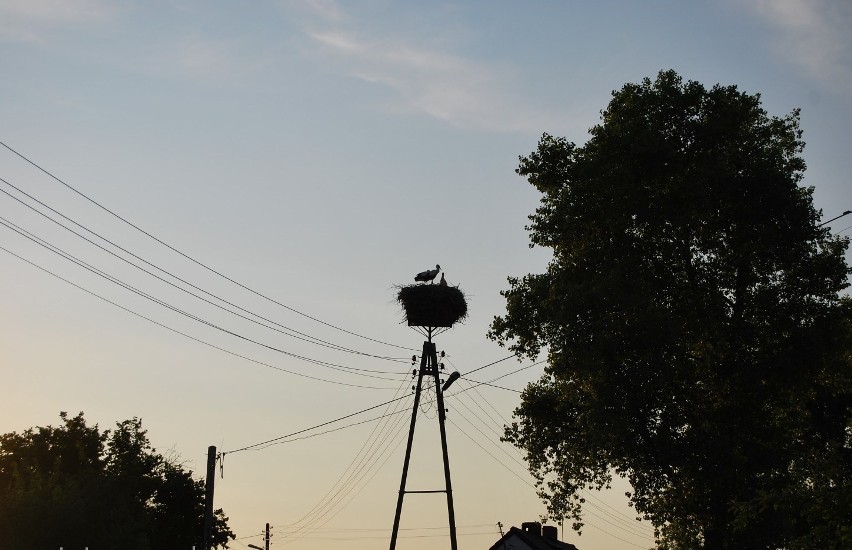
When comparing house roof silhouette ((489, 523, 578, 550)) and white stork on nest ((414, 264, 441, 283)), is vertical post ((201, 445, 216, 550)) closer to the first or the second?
white stork on nest ((414, 264, 441, 283))

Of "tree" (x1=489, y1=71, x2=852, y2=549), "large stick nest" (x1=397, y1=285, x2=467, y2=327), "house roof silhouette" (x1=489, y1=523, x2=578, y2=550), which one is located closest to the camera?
"tree" (x1=489, y1=71, x2=852, y2=549)

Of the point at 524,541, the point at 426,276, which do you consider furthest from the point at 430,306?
the point at 524,541

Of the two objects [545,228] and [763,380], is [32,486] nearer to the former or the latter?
[545,228]

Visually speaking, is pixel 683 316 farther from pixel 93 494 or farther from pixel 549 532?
pixel 549 532

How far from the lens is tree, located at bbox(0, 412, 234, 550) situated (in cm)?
3800

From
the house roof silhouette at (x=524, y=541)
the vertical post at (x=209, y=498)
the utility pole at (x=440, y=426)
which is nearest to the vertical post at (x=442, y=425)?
the utility pole at (x=440, y=426)

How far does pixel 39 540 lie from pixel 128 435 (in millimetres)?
17133

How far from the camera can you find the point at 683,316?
31.7 meters

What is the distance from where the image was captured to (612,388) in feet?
99.3

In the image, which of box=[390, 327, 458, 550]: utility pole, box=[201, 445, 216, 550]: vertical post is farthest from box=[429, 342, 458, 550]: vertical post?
box=[201, 445, 216, 550]: vertical post

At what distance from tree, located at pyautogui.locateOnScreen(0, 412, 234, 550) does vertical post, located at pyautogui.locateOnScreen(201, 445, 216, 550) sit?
27.6 feet

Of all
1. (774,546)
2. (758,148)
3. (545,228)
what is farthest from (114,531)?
(758,148)

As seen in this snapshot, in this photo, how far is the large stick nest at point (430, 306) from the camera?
36156mm

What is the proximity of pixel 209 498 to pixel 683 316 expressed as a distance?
46.9 ft
